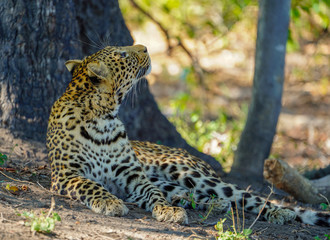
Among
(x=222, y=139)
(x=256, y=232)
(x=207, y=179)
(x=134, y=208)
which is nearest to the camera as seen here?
(x=256, y=232)

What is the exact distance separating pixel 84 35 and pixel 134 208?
322 centimetres

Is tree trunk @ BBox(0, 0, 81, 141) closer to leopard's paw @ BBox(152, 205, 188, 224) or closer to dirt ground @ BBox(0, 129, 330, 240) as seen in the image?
dirt ground @ BBox(0, 129, 330, 240)

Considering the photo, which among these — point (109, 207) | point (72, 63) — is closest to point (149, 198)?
point (109, 207)

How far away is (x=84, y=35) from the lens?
25.7ft

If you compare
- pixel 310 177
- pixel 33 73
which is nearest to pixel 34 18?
pixel 33 73

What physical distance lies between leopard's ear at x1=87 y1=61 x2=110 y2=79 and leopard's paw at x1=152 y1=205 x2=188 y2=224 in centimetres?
151

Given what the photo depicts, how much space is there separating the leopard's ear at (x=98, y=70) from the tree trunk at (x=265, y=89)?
305 centimetres

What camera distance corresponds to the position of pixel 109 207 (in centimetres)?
492

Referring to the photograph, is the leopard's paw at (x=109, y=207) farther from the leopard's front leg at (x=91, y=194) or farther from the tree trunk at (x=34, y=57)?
the tree trunk at (x=34, y=57)

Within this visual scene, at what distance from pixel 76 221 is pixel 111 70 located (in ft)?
6.05

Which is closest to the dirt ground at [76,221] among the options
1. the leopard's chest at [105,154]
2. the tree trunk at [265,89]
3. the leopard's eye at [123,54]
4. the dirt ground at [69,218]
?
the dirt ground at [69,218]

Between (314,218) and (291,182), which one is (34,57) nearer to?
(291,182)

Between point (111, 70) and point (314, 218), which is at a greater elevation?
point (111, 70)

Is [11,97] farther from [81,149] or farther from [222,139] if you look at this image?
[222,139]
